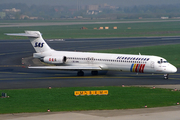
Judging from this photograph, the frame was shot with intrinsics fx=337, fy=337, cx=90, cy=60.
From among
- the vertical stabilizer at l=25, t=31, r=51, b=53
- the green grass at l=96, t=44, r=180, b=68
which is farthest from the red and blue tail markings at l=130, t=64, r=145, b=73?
the green grass at l=96, t=44, r=180, b=68

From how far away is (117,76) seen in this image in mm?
46344

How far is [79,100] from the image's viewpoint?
30188 mm

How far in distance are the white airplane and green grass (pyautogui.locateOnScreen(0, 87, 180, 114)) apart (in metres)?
8.06

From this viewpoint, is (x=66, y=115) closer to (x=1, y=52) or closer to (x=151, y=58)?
(x=151, y=58)

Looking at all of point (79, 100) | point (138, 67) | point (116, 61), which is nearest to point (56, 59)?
point (116, 61)

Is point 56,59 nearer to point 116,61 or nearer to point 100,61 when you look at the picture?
point 100,61

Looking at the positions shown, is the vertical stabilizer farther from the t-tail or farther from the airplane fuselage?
the airplane fuselage

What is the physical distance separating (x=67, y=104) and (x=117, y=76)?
1864cm

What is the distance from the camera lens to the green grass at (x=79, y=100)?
27.4 m

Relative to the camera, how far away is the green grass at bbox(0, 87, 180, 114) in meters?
27.4

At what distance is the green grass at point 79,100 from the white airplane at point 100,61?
8.06 metres

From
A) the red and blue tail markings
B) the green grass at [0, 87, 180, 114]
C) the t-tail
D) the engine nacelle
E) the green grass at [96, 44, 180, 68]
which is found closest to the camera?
the green grass at [0, 87, 180, 114]

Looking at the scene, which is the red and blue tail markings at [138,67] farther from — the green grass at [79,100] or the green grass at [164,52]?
the green grass at [164,52]

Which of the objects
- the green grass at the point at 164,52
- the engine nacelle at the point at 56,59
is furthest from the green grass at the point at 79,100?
the green grass at the point at 164,52
